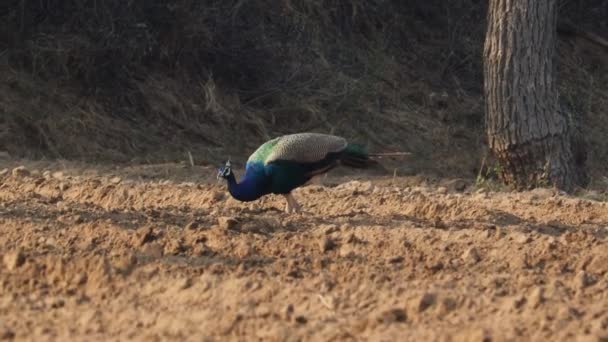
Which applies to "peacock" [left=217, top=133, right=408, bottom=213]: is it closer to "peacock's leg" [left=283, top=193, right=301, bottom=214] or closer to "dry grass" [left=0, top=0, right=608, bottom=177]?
"peacock's leg" [left=283, top=193, right=301, bottom=214]

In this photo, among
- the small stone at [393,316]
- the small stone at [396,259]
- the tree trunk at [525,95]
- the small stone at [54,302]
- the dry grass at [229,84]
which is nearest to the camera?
the small stone at [393,316]

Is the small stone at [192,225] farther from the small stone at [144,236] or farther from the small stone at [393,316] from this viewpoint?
the small stone at [393,316]

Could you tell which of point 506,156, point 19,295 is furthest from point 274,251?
point 506,156

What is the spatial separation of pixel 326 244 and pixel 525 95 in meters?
4.32

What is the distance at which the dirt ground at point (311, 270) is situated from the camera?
527 centimetres

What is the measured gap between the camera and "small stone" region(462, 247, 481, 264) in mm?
6488

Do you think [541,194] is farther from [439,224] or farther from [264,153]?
[264,153]

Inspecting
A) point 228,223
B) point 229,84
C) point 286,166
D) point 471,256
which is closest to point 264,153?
point 286,166

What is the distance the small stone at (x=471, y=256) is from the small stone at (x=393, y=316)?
1166mm

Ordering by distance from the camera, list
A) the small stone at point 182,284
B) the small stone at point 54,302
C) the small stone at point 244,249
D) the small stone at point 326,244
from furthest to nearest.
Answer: the small stone at point 326,244 < the small stone at point 244,249 < the small stone at point 182,284 < the small stone at point 54,302

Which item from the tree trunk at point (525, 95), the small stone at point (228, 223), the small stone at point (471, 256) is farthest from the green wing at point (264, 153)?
the tree trunk at point (525, 95)

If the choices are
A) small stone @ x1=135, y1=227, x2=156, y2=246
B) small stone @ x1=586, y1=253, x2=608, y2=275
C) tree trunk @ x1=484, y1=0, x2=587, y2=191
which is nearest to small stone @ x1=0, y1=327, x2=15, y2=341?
small stone @ x1=135, y1=227, x2=156, y2=246

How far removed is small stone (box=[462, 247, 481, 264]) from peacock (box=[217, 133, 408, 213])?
6.41 ft

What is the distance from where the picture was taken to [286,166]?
8219 mm
